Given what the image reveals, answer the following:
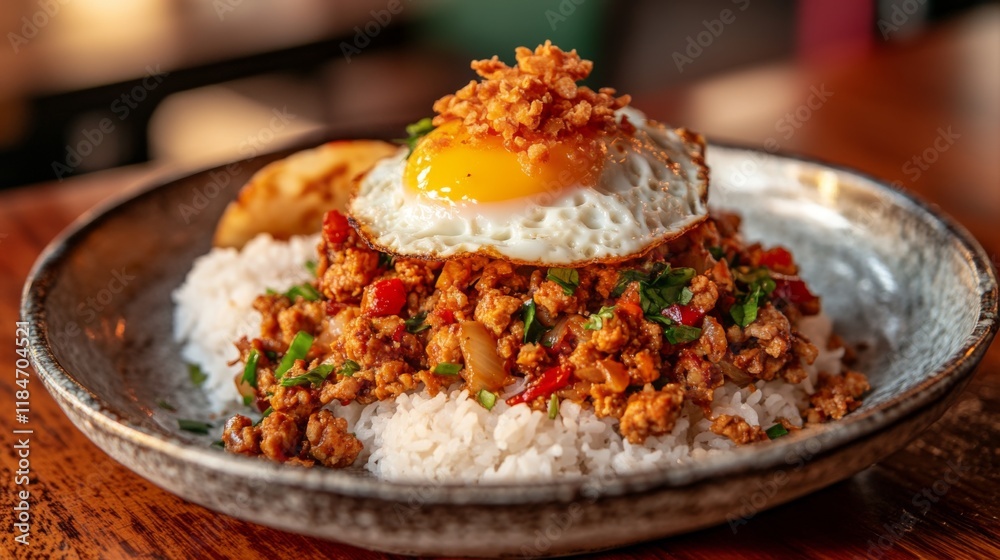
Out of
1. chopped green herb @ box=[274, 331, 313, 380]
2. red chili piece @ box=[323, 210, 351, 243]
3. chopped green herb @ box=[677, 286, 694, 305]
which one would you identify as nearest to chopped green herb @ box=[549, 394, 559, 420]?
chopped green herb @ box=[677, 286, 694, 305]

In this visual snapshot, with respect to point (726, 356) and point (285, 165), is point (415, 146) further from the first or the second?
point (726, 356)

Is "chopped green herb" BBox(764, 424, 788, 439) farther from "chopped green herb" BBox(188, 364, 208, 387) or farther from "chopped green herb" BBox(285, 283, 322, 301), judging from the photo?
"chopped green herb" BBox(188, 364, 208, 387)

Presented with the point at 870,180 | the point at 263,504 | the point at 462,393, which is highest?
the point at 870,180

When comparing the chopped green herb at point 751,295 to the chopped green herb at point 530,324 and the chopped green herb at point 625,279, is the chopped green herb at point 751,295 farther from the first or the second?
the chopped green herb at point 530,324

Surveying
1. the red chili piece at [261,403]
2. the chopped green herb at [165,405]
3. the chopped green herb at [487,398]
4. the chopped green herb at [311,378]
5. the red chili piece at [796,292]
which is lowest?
the chopped green herb at [165,405]

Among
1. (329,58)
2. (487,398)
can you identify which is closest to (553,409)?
(487,398)

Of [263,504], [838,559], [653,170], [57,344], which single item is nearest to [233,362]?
[57,344]

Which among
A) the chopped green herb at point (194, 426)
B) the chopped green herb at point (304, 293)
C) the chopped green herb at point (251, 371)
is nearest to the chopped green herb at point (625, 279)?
the chopped green herb at point (304, 293)
